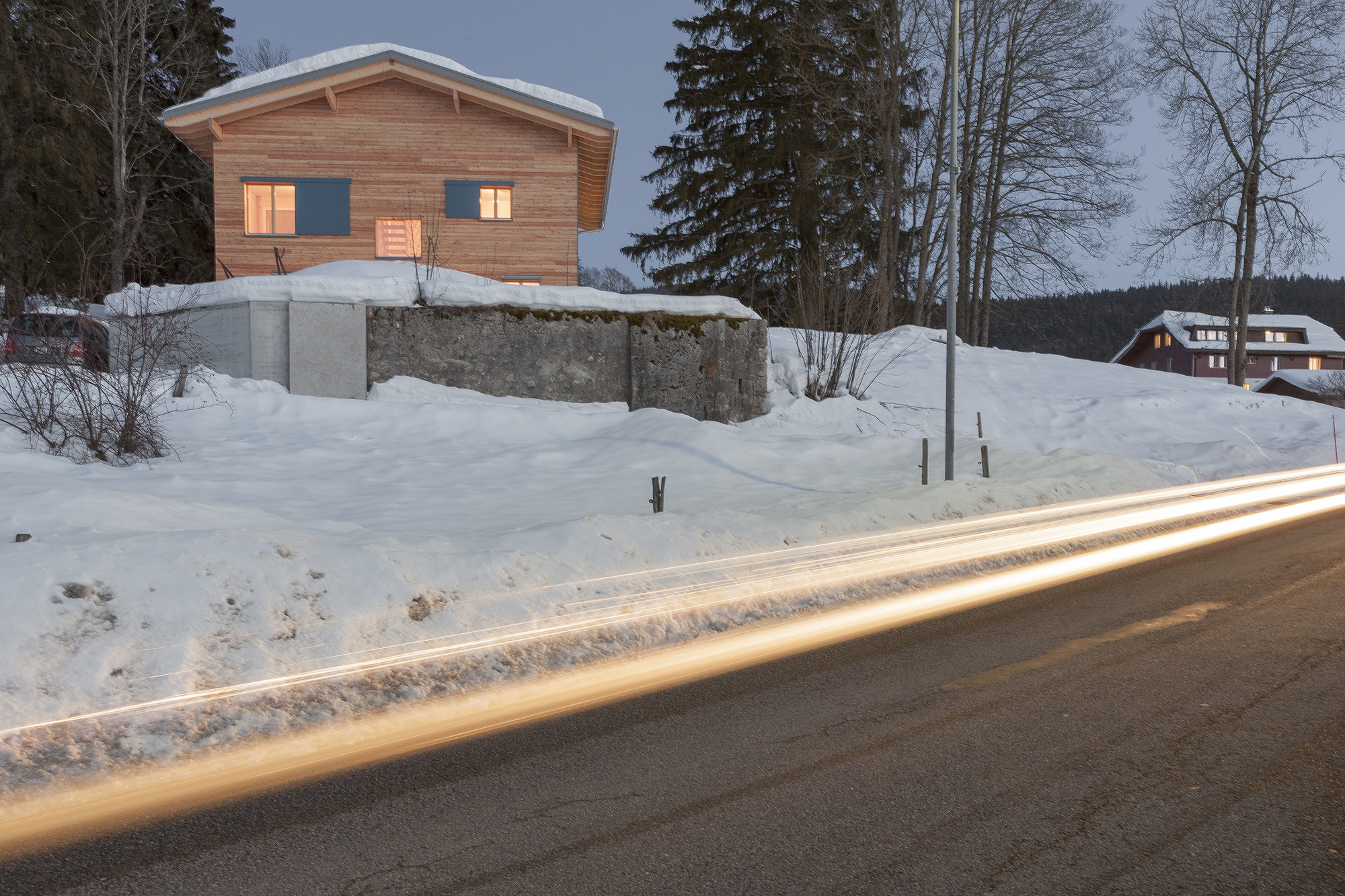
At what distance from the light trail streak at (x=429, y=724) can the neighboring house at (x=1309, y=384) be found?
51626 millimetres

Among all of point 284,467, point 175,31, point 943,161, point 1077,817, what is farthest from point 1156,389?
point 175,31

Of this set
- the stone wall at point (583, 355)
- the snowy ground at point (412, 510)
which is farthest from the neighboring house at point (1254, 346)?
the stone wall at point (583, 355)

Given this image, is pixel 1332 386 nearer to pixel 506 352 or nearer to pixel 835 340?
pixel 835 340

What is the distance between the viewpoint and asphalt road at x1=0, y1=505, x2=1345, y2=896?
3047 millimetres

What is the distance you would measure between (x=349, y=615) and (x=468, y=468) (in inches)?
266

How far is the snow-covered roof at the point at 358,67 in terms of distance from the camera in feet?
75.2

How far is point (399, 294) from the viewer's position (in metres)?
16.3

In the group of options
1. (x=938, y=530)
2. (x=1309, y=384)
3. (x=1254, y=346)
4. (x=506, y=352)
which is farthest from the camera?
(x=1254, y=346)

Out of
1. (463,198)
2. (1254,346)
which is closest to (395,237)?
(463,198)

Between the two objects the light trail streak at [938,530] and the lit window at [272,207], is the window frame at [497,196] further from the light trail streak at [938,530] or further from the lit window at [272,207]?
Answer: the light trail streak at [938,530]

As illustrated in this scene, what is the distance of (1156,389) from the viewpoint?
85.0 feet

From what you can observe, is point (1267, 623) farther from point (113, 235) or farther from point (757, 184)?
point (113, 235)

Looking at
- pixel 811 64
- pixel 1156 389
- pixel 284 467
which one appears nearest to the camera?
pixel 284 467

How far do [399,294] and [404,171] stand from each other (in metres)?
9.39
